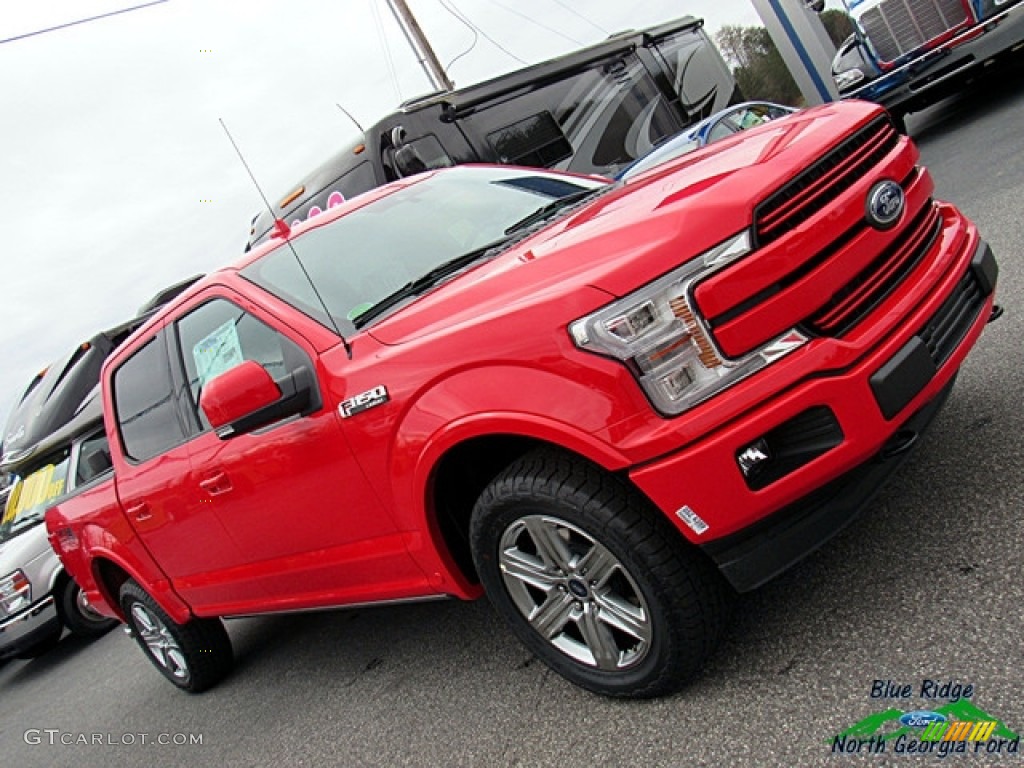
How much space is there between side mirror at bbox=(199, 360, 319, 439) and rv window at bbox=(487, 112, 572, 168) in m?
7.39

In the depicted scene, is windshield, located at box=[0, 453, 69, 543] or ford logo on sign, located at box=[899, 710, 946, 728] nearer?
ford logo on sign, located at box=[899, 710, 946, 728]

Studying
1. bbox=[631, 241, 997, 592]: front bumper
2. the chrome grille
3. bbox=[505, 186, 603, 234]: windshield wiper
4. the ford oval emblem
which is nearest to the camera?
bbox=[631, 241, 997, 592]: front bumper

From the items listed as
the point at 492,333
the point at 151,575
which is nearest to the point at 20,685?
the point at 151,575

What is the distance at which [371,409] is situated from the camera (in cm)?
285

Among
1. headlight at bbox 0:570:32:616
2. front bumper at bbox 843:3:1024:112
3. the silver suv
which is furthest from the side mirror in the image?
front bumper at bbox 843:3:1024:112

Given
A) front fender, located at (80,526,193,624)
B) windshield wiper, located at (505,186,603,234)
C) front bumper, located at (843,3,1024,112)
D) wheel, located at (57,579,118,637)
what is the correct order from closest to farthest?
windshield wiper, located at (505,186,603,234) → front fender, located at (80,526,193,624) → wheel, located at (57,579,118,637) → front bumper, located at (843,3,1024,112)

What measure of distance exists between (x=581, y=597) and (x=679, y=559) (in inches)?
15.7

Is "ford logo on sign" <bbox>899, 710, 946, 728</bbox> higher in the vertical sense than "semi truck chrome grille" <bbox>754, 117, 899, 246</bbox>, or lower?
lower

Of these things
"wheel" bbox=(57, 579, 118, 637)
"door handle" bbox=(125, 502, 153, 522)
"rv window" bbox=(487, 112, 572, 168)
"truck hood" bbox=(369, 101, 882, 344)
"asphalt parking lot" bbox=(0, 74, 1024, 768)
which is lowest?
"asphalt parking lot" bbox=(0, 74, 1024, 768)

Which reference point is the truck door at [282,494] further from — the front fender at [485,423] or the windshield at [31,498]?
the windshield at [31,498]

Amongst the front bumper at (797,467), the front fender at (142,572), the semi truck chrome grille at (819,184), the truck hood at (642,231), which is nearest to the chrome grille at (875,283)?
the front bumper at (797,467)

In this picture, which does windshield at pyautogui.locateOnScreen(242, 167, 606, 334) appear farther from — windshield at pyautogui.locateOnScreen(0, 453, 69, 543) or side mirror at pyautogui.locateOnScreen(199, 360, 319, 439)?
windshield at pyautogui.locateOnScreen(0, 453, 69, 543)

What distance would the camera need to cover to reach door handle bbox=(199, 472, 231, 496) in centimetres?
360

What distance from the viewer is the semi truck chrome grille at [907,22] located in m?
10.1
